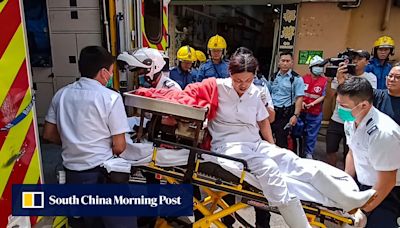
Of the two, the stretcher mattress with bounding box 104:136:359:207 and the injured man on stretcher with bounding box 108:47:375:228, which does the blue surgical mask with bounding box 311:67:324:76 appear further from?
the stretcher mattress with bounding box 104:136:359:207

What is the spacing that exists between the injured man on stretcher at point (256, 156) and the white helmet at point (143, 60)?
39 cm

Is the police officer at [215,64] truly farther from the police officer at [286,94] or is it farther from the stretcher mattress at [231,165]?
the stretcher mattress at [231,165]

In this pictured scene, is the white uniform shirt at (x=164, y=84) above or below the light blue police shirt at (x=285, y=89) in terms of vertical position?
above

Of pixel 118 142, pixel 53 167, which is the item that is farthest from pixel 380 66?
pixel 53 167

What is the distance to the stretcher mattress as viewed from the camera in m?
1.91

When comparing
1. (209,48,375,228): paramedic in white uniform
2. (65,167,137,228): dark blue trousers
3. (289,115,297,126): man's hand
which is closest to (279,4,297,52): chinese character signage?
(289,115,297,126): man's hand

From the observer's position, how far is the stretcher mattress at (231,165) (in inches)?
75.3

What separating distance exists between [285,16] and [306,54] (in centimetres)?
79

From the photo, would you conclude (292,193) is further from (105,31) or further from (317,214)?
(105,31)

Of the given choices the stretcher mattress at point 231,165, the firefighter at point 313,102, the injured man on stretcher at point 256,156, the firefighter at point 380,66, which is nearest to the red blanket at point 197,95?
the injured man on stretcher at point 256,156

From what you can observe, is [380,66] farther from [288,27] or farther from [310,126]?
[288,27]

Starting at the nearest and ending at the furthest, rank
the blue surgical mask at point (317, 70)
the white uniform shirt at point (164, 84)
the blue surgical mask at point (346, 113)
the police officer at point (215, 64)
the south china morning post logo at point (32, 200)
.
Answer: the south china morning post logo at point (32, 200) < the blue surgical mask at point (346, 113) < the white uniform shirt at point (164, 84) < the police officer at point (215, 64) < the blue surgical mask at point (317, 70)

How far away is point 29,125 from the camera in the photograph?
5.00ft

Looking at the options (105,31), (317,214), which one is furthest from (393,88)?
(105,31)
